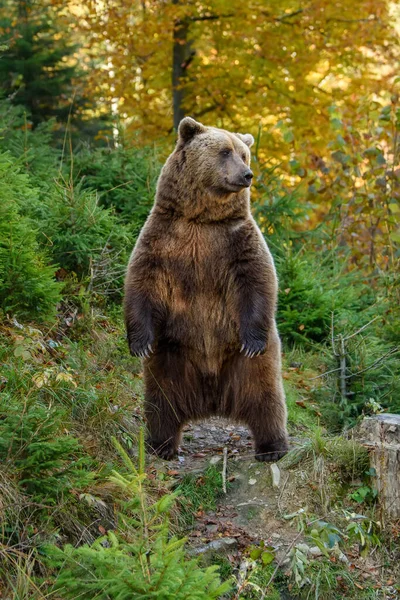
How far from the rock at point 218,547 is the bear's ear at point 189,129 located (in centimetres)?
262

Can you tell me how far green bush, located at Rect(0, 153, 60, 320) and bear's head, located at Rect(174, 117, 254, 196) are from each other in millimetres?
1407

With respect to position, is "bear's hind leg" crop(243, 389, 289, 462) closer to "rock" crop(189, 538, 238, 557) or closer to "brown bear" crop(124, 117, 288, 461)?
"brown bear" crop(124, 117, 288, 461)

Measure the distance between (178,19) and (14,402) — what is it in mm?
9075

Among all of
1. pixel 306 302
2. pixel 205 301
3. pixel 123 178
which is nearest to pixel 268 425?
pixel 205 301

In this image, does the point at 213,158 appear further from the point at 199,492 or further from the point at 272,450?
the point at 199,492

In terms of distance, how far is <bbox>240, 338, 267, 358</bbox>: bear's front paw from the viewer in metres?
5.61

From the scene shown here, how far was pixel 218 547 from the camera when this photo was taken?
512 cm

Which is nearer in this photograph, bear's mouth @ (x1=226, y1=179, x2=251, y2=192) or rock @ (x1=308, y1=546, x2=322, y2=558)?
rock @ (x1=308, y1=546, x2=322, y2=558)

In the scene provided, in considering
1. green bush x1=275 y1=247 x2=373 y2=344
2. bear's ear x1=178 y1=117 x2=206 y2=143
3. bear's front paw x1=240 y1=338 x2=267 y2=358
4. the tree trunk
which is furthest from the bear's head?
the tree trunk

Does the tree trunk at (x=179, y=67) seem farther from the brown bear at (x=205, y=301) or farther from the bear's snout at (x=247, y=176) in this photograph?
the bear's snout at (x=247, y=176)

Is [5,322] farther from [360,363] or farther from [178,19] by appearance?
[178,19]

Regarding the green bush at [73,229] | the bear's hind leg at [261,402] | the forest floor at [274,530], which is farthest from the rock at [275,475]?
the green bush at [73,229]

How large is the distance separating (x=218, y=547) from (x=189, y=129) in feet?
8.90

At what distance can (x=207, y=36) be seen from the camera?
46.8 ft
